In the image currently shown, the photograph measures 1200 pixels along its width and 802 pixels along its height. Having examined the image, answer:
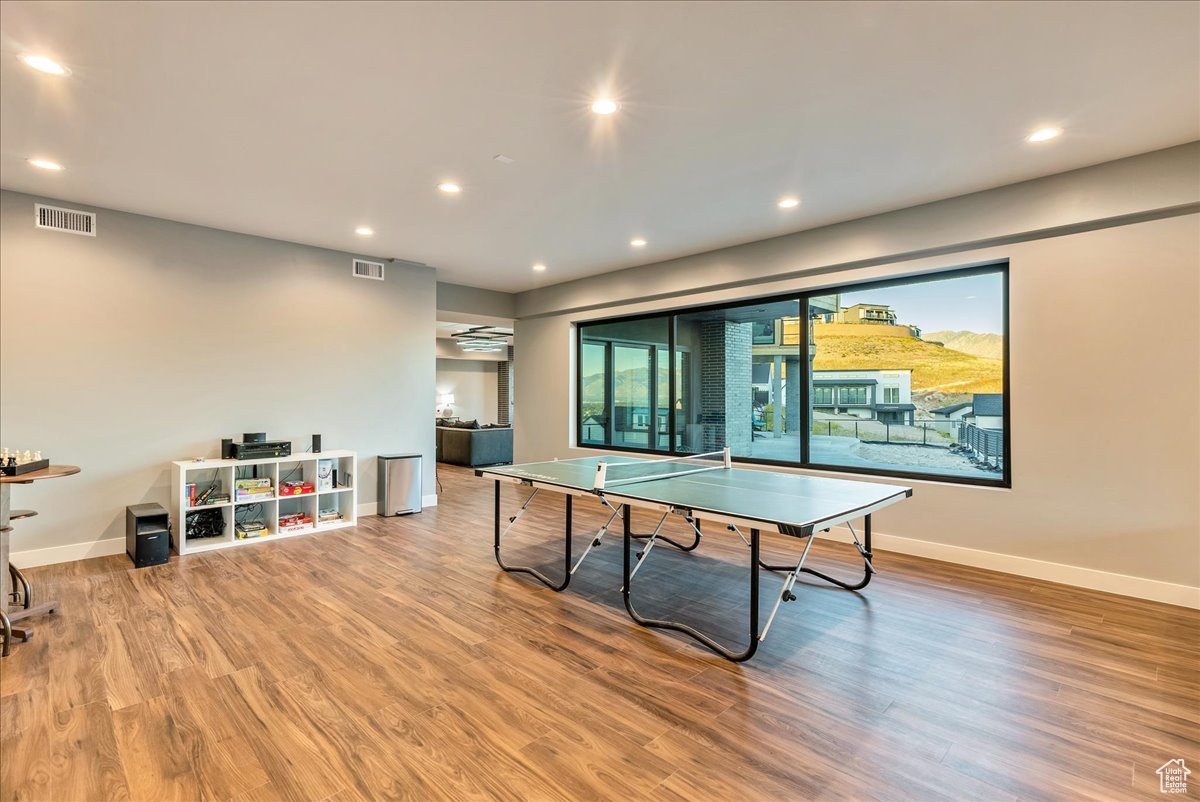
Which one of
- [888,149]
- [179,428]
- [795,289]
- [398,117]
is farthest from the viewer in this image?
[795,289]

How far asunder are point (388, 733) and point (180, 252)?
477 centimetres

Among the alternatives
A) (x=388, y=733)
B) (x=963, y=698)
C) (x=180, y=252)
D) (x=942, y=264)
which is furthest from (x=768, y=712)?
(x=180, y=252)

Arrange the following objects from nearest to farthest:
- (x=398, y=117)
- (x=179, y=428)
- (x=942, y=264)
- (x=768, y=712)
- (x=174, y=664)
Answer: (x=768, y=712)
(x=174, y=664)
(x=398, y=117)
(x=942, y=264)
(x=179, y=428)

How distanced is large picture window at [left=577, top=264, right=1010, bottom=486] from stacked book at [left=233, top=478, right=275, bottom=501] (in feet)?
13.4

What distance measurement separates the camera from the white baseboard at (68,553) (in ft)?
13.2

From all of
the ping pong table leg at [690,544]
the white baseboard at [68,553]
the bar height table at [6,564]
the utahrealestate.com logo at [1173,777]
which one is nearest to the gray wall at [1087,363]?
the ping pong table leg at [690,544]

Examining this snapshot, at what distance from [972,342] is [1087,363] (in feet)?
2.62

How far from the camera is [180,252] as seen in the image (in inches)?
185

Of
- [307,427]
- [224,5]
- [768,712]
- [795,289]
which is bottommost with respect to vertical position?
[768,712]

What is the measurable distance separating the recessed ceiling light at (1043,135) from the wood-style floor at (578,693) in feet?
9.50

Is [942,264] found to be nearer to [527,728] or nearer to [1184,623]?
[1184,623]

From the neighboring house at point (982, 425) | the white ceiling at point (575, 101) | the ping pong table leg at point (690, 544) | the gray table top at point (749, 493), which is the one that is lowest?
the ping pong table leg at point (690, 544)

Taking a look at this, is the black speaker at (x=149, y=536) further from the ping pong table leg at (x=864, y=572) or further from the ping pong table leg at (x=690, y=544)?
the ping pong table leg at (x=864, y=572)

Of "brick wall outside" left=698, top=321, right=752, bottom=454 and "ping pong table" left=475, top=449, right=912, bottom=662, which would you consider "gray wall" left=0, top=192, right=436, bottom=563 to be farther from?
"brick wall outside" left=698, top=321, right=752, bottom=454
